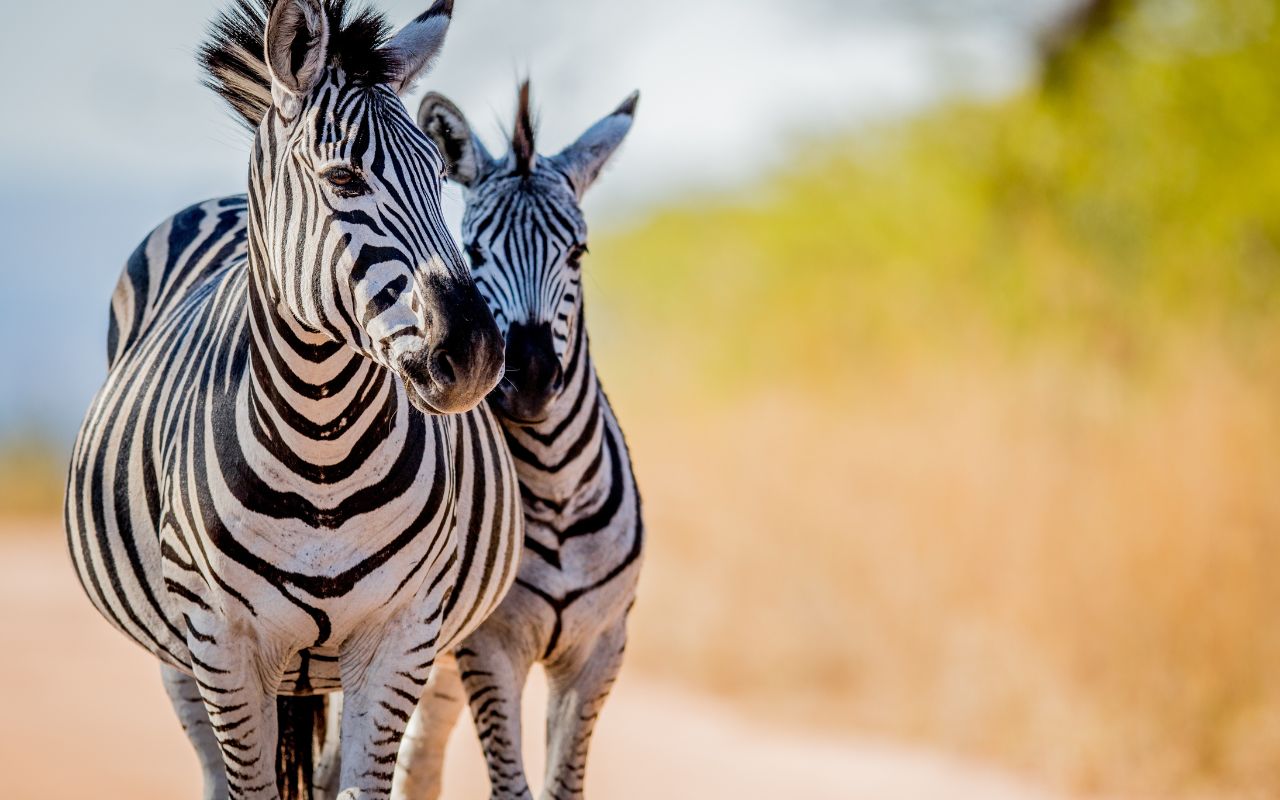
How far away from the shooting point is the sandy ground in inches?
278

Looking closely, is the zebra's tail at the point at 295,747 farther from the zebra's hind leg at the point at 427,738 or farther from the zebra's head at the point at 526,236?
the zebra's head at the point at 526,236

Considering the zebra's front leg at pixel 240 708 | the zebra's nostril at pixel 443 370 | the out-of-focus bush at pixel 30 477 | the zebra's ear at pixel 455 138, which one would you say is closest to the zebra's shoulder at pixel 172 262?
the zebra's ear at pixel 455 138

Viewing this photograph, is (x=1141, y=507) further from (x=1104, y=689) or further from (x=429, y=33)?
(x=429, y=33)

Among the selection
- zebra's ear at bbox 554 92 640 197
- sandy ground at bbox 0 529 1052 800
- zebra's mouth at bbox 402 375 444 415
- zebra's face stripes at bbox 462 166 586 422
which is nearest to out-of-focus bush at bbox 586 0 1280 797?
sandy ground at bbox 0 529 1052 800

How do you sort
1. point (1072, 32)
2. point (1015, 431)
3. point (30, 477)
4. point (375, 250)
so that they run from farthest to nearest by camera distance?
point (1072, 32), point (30, 477), point (1015, 431), point (375, 250)

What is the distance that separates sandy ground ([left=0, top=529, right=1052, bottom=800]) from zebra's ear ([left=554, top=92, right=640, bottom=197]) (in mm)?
4038

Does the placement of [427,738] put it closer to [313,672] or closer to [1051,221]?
[313,672]

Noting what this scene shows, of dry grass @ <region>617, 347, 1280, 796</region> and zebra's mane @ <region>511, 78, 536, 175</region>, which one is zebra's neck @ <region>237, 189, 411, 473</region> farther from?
dry grass @ <region>617, 347, 1280, 796</region>

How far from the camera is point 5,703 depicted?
8031 mm

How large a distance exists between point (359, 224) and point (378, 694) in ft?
3.90

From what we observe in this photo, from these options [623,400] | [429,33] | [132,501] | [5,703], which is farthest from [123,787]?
[623,400]

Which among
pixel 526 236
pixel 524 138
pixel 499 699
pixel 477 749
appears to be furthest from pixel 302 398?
pixel 477 749

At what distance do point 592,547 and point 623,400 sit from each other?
13.0m

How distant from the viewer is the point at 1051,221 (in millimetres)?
13906
